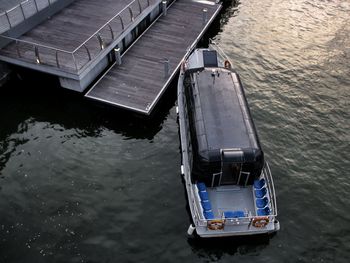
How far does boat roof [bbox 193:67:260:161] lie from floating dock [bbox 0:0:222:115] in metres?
4.18

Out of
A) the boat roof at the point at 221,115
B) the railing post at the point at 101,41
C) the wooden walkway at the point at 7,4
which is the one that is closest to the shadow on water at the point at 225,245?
the boat roof at the point at 221,115

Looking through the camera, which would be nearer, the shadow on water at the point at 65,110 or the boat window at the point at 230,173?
the boat window at the point at 230,173

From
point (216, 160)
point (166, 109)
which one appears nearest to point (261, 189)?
point (216, 160)

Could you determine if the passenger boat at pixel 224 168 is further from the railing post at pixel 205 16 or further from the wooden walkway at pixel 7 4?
the wooden walkway at pixel 7 4

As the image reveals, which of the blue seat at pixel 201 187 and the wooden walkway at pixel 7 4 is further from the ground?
the wooden walkway at pixel 7 4

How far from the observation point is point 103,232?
17.0 meters

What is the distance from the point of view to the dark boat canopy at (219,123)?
1606cm

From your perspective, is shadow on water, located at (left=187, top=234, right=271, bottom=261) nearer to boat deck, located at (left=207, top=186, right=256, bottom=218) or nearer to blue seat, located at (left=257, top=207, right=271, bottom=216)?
boat deck, located at (left=207, top=186, right=256, bottom=218)

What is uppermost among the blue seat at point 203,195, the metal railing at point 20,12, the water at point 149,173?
the metal railing at point 20,12

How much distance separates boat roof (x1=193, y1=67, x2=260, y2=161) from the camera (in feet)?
54.0

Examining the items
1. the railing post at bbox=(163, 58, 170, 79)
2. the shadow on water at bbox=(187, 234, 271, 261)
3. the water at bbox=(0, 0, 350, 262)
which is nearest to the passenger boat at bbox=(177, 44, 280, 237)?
the shadow on water at bbox=(187, 234, 271, 261)

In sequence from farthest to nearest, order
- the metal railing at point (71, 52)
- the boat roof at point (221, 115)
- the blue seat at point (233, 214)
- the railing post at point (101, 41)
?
the railing post at point (101, 41)
the metal railing at point (71, 52)
the boat roof at point (221, 115)
the blue seat at point (233, 214)

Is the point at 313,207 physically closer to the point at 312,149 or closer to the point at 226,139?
the point at 312,149

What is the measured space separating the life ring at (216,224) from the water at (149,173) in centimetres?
134
